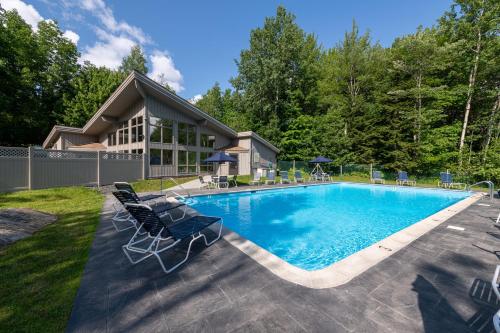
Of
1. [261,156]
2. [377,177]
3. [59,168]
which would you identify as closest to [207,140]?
[261,156]

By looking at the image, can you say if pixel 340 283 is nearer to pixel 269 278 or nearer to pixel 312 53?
pixel 269 278

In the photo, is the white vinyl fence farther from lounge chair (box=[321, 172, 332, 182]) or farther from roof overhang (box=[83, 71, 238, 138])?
lounge chair (box=[321, 172, 332, 182])

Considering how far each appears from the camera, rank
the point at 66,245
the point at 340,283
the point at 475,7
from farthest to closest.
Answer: the point at 475,7
the point at 66,245
the point at 340,283

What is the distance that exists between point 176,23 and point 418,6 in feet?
66.1

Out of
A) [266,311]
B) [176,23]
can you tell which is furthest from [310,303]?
[176,23]

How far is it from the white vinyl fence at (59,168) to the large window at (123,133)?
405 centimetres

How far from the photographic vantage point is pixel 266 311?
231 cm

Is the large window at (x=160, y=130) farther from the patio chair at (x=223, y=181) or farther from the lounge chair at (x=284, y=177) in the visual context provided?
the lounge chair at (x=284, y=177)

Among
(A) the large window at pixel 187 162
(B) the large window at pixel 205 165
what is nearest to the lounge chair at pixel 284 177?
(B) the large window at pixel 205 165

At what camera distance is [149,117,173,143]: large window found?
14977mm

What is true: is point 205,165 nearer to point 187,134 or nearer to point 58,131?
point 187,134

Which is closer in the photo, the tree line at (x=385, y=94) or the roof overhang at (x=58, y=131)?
the tree line at (x=385, y=94)

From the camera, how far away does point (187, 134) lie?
57.4ft

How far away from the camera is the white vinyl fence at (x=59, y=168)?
350 inches
